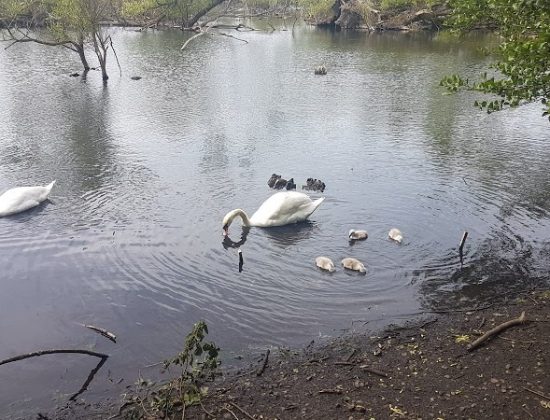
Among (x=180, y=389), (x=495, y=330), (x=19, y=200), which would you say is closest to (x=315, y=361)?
(x=180, y=389)

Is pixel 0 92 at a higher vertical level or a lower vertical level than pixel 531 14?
lower

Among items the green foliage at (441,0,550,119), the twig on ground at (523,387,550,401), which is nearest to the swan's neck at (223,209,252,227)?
the green foliage at (441,0,550,119)

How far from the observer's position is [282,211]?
1662 centimetres

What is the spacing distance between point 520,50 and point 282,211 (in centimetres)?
843

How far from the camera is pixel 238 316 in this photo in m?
12.2

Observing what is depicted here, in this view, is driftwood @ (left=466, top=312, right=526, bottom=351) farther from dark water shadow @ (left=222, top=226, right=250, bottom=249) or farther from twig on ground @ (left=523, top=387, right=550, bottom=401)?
dark water shadow @ (left=222, top=226, right=250, bottom=249)

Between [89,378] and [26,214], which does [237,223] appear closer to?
[26,214]

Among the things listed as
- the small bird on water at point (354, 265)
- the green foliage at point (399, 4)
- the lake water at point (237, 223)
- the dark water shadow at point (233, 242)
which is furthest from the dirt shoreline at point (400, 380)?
the green foliage at point (399, 4)

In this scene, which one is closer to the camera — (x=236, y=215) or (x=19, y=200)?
(x=236, y=215)

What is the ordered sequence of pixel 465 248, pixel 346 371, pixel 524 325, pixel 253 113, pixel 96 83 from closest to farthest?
pixel 346 371, pixel 524 325, pixel 465 248, pixel 253 113, pixel 96 83

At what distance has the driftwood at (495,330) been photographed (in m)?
10.2

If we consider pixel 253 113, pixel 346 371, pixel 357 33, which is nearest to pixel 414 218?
pixel 346 371

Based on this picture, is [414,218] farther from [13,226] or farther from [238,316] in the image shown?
[13,226]

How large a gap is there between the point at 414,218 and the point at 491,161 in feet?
22.1
